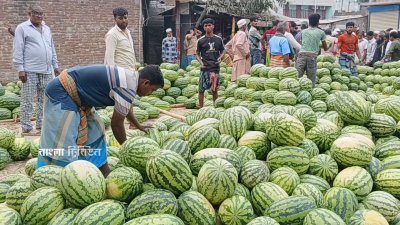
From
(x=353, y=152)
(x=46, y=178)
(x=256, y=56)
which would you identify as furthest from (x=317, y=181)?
(x=256, y=56)

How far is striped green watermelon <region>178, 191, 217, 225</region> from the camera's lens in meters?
2.62

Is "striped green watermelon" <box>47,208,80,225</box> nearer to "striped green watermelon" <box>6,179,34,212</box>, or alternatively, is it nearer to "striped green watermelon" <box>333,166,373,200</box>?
"striped green watermelon" <box>6,179,34,212</box>

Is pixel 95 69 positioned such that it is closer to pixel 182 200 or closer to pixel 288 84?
pixel 182 200

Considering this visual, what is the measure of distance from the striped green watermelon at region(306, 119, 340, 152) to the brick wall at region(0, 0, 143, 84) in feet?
35.9

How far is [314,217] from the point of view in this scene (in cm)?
253

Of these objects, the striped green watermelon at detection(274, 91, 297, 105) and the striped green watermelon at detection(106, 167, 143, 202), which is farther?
the striped green watermelon at detection(274, 91, 297, 105)

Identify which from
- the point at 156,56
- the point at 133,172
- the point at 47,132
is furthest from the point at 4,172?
the point at 156,56

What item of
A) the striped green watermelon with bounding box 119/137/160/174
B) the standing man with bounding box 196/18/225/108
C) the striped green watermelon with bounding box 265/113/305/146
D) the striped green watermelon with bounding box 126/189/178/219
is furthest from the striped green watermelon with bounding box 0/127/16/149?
the standing man with bounding box 196/18/225/108

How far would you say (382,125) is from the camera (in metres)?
4.11

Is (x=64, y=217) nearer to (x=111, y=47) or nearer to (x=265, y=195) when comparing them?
(x=265, y=195)

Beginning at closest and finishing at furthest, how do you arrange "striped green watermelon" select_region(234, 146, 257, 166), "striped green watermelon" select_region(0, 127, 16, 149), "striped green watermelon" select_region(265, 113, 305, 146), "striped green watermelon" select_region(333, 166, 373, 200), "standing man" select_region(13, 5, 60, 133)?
"striped green watermelon" select_region(333, 166, 373, 200), "striped green watermelon" select_region(234, 146, 257, 166), "striped green watermelon" select_region(265, 113, 305, 146), "striped green watermelon" select_region(0, 127, 16, 149), "standing man" select_region(13, 5, 60, 133)

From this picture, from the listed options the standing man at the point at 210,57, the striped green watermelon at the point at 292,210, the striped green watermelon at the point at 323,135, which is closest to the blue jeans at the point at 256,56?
the standing man at the point at 210,57

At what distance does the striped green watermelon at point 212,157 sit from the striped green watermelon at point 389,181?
1.14 m

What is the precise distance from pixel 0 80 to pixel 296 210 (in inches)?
463
